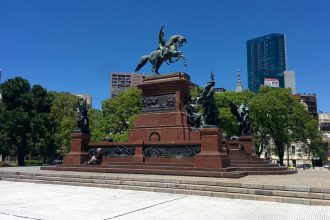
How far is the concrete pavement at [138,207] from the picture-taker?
8445 millimetres

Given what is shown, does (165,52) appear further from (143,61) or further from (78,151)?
(78,151)

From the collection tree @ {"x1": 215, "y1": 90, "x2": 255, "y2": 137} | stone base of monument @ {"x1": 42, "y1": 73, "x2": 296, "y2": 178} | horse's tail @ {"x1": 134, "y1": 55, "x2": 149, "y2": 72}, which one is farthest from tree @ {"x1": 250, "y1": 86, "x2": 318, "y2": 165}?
horse's tail @ {"x1": 134, "y1": 55, "x2": 149, "y2": 72}

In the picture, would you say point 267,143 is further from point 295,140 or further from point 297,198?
point 297,198

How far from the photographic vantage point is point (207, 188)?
40.2 feet

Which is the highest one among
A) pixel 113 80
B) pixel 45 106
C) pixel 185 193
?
pixel 113 80

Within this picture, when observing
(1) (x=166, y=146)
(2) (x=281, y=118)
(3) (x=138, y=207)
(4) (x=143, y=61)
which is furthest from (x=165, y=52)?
(2) (x=281, y=118)

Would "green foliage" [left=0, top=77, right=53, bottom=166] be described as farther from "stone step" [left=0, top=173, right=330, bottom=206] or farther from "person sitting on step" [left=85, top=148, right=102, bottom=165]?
"stone step" [left=0, top=173, right=330, bottom=206]

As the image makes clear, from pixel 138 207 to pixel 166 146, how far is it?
29.4 ft

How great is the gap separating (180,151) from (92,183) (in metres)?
5.05

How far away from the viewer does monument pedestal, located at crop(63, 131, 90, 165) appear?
21.0m

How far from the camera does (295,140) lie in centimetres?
4359

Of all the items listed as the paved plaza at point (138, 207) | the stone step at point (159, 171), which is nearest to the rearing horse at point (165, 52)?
the stone step at point (159, 171)

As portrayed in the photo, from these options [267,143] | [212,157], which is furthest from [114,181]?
[267,143]

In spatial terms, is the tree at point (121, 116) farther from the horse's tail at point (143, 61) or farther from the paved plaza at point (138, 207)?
the paved plaza at point (138, 207)
